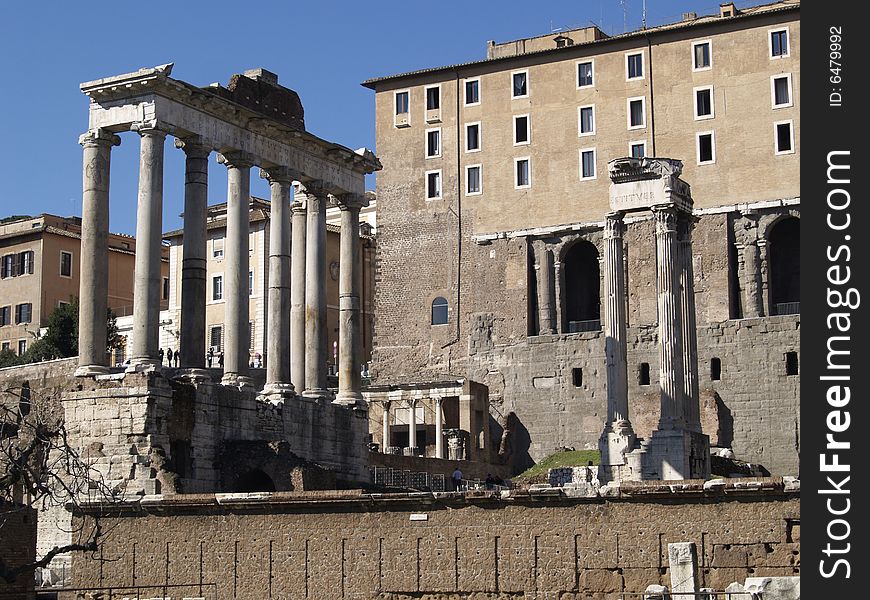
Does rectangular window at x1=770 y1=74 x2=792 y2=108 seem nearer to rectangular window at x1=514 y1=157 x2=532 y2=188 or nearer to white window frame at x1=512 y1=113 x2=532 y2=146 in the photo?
white window frame at x1=512 y1=113 x2=532 y2=146

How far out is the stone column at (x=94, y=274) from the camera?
109 feet

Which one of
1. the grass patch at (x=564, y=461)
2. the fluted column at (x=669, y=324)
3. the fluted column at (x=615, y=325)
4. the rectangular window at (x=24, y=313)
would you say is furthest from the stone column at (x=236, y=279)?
the rectangular window at (x=24, y=313)

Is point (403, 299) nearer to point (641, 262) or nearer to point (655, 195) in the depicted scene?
point (641, 262)

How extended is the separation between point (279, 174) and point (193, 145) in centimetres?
359

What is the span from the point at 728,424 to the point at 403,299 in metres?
15.1

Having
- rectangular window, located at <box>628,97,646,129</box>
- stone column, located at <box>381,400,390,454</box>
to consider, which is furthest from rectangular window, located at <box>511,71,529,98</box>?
stone column, located at <box>381,400,390,454</box>

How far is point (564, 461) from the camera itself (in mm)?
53156

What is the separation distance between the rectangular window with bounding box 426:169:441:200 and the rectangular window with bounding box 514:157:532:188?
11.1ft

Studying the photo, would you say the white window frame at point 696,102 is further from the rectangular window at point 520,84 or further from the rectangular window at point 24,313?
the rectangular window at point 24,313

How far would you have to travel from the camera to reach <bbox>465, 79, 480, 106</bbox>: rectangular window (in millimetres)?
62469

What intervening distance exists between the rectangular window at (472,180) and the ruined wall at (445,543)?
120 ft

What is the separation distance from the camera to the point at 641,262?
190 ft

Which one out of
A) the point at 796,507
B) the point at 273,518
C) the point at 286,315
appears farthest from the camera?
the point at 286,315
